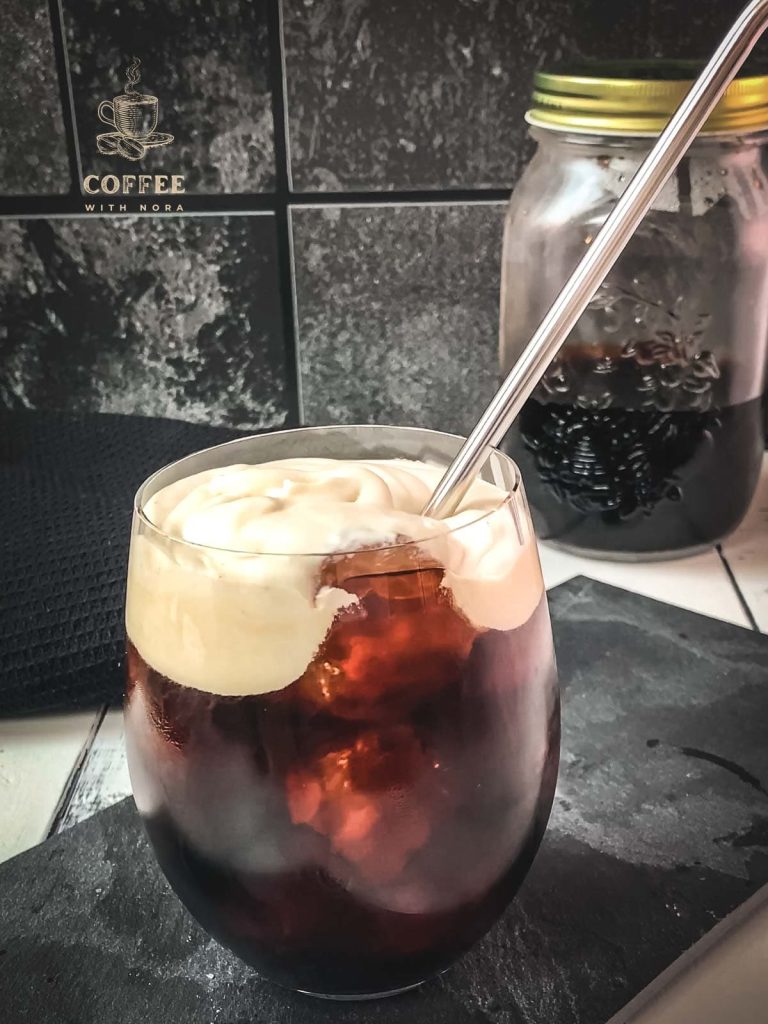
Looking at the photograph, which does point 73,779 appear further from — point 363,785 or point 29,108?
point 29,108

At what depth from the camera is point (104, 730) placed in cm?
47

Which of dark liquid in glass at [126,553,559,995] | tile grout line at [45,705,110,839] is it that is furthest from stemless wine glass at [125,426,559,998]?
tile grout line at [45,705,110,839]

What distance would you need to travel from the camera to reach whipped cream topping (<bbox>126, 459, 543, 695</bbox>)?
0.84ft

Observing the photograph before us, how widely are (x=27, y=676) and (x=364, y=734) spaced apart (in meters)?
0.24

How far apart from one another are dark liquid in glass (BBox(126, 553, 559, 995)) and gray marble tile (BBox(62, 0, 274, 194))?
43 centimetres

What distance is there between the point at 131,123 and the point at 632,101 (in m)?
0.30

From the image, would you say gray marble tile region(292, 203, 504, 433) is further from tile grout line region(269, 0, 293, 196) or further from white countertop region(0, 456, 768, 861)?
white countertop region(0, 456, 768, 861)

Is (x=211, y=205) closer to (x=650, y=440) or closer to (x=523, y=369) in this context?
(x=650, y=440)

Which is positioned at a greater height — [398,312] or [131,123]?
[131,123]

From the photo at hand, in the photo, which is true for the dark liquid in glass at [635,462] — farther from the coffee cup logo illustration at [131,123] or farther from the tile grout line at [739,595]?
the coffee cup logo illustration at [131,123]

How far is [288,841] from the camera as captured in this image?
271 millimetres

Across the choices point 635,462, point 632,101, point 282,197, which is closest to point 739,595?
point 635,462

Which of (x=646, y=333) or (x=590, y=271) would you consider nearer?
(x=590, y=271)

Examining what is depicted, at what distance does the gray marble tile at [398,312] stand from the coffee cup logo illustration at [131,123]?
0.32ft
